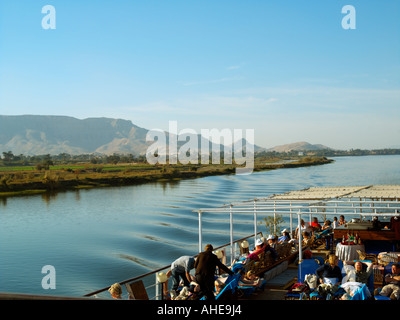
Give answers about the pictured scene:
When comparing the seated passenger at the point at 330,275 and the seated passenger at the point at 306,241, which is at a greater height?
the seated passenger at the point at 330,275

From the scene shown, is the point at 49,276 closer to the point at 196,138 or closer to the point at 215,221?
the point at 215,221

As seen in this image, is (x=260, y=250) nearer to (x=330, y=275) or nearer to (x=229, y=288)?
(x=229, y=288)

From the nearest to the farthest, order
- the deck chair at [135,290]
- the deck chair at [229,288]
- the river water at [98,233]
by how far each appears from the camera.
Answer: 1. the deck chair at [135,290]
2. the deck chair at [229,288]
3. the river water at [98,233]

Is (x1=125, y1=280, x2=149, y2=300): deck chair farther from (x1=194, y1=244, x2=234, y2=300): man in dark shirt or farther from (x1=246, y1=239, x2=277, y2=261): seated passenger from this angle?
(x1=246, y1=239, x2=277, y2=261): seated passenger

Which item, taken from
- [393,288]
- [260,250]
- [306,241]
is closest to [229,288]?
[260,250]

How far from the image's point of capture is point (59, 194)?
181 feet

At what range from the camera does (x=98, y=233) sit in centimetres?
3578

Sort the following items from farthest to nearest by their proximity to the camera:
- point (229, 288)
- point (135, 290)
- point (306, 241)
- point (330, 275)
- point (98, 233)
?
1. point (98, 233)
2. point (306, 241)
3. point (229, 288)
4. point (330, 275)
5. point (135, 290)

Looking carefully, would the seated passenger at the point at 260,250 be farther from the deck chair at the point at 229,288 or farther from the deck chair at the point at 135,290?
the deck chair at the point at 135,290

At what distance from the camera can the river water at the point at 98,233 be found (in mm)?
→ 23922

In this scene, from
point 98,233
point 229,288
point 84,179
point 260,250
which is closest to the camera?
point 229,288

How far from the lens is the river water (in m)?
23.9

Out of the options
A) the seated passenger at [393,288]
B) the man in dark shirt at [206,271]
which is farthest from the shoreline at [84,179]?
the seated passenger at [393,288]
